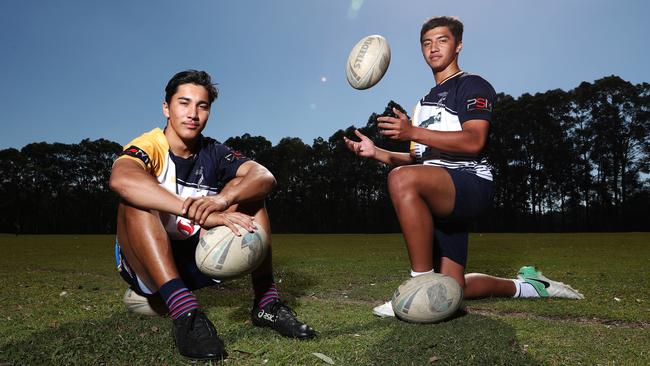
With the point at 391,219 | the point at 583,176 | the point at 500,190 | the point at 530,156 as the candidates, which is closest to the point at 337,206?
the point at 391,219

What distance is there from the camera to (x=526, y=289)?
525 centimetres

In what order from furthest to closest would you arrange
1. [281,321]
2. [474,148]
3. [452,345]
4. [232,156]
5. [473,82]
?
1. [473,82]
2. [232,156]
3. [474,148]
4. [281,321]
5. [452,345]

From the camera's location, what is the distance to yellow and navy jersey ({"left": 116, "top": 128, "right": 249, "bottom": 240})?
3.70 meters

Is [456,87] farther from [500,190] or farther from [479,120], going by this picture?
[500,190]

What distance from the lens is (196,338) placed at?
2.93 meters

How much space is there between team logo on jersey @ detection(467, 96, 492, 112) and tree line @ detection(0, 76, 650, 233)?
42.8 metres

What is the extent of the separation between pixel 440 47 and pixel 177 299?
3.27 metres

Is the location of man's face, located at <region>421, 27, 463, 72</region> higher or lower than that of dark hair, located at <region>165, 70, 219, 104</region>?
higher

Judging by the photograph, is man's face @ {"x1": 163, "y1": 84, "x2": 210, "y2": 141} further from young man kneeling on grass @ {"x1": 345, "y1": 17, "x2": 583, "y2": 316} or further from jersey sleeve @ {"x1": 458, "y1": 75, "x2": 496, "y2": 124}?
jersey sleeve @ {"x1": 458, "y1": 75, "x2": 496, "y2": 124}

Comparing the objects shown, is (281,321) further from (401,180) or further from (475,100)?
(475,100)

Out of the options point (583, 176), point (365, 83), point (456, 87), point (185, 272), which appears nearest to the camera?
point (185, 272)

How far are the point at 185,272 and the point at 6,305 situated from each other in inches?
108

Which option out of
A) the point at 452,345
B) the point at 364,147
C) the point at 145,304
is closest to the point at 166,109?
the point at 145,304

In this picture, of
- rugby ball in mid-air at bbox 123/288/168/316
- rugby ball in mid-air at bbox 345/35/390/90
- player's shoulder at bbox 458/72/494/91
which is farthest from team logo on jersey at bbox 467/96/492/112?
rugby ball in mid-air at bbox 123/288/168/316
